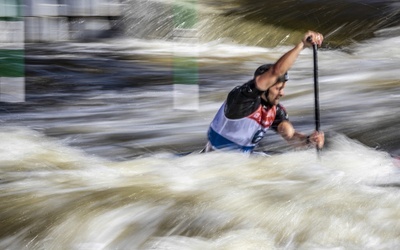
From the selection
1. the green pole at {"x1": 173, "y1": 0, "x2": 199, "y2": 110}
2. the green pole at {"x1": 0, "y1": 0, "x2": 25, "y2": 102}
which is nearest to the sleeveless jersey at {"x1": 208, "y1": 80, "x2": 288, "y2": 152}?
the green pole at {"x1": 173, "y1": 0, "x2": 199, "y2": 110}

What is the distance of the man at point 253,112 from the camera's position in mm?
4055

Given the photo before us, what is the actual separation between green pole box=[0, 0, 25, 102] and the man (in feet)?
7.22

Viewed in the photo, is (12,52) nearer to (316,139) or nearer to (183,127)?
(183,127)

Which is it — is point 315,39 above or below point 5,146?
above

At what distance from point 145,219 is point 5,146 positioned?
1.45m

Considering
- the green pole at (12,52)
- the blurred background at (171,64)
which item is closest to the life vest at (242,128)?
the blurred background at (171,64)

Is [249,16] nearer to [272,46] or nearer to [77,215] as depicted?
[272,46]

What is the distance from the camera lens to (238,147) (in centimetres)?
421

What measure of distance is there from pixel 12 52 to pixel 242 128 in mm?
3823

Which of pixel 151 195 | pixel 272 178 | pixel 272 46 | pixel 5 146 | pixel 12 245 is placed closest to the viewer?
pixel 12 245

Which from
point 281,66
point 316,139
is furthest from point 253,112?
point 316,139

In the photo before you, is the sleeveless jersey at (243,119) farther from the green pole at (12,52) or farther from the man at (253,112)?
the green pole at (12,52)

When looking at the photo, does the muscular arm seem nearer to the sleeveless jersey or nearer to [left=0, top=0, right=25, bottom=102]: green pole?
the sleeveless jersey

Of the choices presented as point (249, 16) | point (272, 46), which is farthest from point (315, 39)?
point (249, 16)
